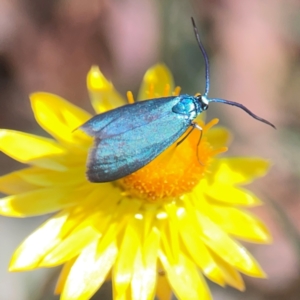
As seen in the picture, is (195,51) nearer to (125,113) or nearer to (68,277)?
(125,113)

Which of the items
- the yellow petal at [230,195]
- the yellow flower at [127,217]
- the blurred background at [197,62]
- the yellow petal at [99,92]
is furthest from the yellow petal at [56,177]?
the blurred background at [197,62]

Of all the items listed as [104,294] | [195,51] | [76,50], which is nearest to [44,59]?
[76,50]

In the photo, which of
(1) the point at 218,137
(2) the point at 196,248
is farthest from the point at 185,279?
(1) the point at 218,137

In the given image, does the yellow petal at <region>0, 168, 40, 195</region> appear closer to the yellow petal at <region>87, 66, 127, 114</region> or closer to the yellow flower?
the yellow flower

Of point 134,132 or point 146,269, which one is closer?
point 134,132

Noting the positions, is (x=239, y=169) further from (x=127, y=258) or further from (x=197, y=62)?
(x=197, y=62)

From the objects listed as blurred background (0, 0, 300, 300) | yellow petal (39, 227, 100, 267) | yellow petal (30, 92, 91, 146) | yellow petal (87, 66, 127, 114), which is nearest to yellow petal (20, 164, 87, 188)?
yellow petal (30, 92, 91, 146)
